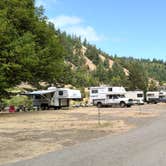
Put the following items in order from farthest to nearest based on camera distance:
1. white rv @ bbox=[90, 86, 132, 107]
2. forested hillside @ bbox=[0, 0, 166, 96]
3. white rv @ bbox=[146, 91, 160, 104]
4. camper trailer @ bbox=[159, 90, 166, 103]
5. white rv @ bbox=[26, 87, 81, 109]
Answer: camper trailer @ bbox=[159, 90, 166, 103]
white rv @ bbox=[146, 91, 160, 104]
white rv @ bbox=[90, 86, 132, 107]
white rv @ bbox=[26, 87, 81, 109]
forested hillside @ bbox=[0, 0, 166, 96]

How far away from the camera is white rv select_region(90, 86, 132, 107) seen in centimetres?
6824

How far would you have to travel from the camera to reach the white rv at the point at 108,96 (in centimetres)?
6824

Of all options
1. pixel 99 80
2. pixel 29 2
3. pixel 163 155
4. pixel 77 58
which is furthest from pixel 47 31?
pixel 77 58

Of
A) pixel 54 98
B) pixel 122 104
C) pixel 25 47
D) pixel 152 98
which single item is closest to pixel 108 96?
pixel 122 104

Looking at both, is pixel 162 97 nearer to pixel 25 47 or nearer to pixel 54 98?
pixel 54 98

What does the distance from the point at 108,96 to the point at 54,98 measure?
1173cm

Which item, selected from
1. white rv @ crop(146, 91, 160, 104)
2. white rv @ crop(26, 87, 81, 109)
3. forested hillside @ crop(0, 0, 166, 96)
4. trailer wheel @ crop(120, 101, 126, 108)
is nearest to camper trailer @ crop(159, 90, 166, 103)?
white rv @ crop(146, 91, 160, 104)

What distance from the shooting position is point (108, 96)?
227 feet

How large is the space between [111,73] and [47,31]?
134 m

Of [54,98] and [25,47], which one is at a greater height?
[25,47]

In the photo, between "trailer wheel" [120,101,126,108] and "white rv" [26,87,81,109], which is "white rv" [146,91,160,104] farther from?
"white rv" [26,87,81,109]

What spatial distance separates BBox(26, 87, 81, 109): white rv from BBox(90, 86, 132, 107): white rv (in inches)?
301

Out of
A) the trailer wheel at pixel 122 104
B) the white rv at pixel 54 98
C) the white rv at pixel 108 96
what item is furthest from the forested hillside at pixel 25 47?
the white rv at pixel 108 96

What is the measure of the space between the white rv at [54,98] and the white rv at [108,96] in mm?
7650
